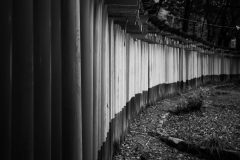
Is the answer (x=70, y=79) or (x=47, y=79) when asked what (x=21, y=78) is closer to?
(x=47, y=79)

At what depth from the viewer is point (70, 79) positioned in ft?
7.23

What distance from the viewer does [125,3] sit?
4.26 m

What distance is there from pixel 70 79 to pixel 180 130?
6.81 m

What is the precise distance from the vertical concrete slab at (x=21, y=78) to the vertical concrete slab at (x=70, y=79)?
501 millimetres

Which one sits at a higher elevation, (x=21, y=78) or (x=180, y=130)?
(x=21, y=78)

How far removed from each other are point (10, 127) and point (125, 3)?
3.11 meters

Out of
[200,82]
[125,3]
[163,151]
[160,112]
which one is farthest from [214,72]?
[125,3]

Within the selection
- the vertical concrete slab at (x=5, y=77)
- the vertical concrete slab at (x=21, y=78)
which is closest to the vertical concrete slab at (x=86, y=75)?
the vertical concrete slab at (x=21, y=78)

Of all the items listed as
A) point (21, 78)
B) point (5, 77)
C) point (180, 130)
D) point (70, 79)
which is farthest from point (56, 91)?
point (180, 130)

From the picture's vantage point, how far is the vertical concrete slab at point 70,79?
217 centimetres

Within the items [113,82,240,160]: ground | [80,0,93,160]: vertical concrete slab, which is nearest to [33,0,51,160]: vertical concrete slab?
[80,0,93,160]: vertical concrete slab

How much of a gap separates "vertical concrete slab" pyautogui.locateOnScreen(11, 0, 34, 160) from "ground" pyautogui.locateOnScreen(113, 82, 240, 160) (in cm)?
416

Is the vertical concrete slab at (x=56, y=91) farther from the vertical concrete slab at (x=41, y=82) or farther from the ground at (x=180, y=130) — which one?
the ground at (x=180, y=130)

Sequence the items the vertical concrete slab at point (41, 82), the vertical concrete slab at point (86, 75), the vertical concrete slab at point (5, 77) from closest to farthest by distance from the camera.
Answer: the vertical concrete slab at point (5, 77)
the vertical concrete slab at point (41, 82)
the vertical concrete slab at point (86, 75)
